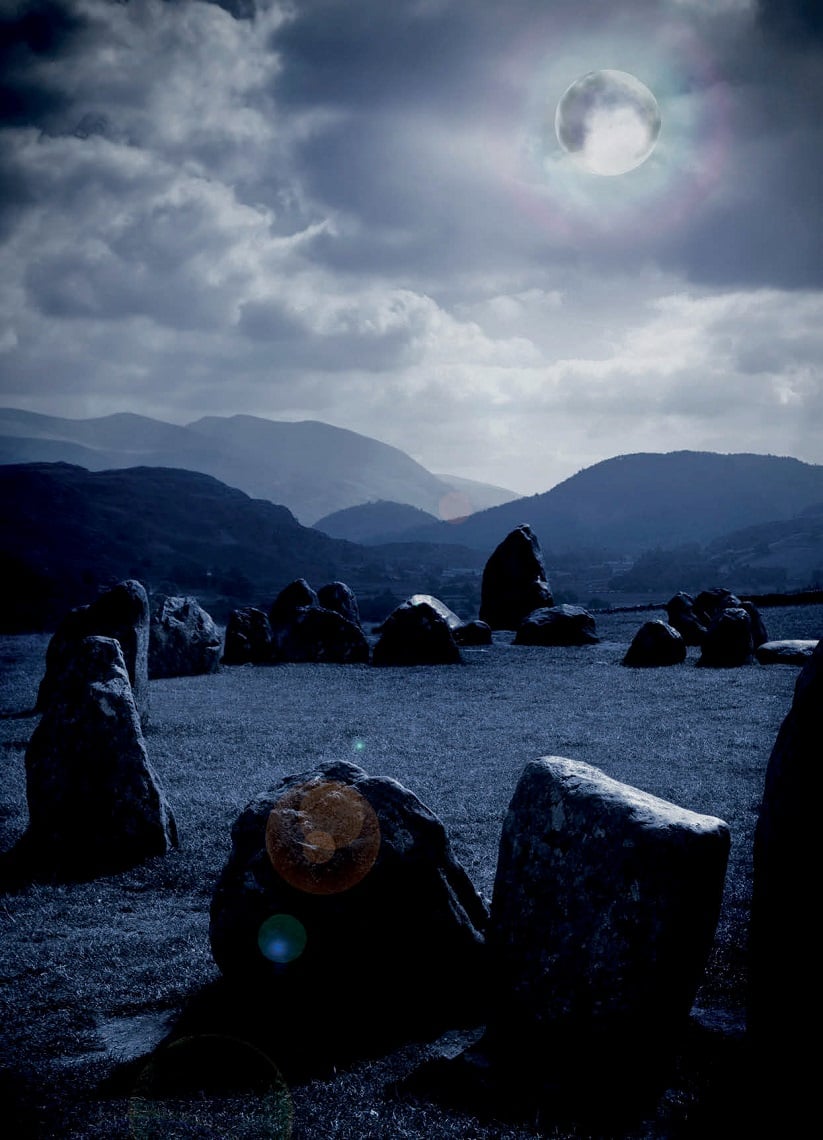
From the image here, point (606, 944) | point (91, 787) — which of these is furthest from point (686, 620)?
point (606, 944)

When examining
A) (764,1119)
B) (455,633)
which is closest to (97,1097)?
(764,1119)

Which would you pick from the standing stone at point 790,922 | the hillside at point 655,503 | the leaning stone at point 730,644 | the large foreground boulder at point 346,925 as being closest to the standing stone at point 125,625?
the large foreground boulder at point 346,925

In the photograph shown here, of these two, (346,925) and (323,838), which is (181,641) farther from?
(346,925)

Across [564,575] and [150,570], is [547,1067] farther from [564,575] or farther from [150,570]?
[564,575]

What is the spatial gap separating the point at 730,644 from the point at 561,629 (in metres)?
5.83

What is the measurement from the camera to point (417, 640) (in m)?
20.7

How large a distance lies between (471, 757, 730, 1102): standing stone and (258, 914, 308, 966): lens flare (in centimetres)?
115

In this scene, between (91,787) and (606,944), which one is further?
(91,787)

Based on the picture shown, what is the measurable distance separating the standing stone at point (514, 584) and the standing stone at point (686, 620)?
18.1 ft

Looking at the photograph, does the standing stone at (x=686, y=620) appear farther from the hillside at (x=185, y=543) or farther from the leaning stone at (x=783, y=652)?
the hillside at (x=185, y=543)

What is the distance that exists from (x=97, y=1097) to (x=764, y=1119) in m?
3.11

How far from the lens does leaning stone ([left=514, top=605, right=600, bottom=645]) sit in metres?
23.3

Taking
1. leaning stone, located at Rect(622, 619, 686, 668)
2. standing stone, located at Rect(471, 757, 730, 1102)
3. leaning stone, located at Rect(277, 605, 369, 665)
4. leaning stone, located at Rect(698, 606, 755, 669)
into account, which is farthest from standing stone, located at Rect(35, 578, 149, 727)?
leaning stone, located at Rect(698, 606, 755, 669)

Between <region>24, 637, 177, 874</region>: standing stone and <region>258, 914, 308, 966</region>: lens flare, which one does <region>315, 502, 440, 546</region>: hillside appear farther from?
<region>258, 914, 308, 966</region>: lens flare
